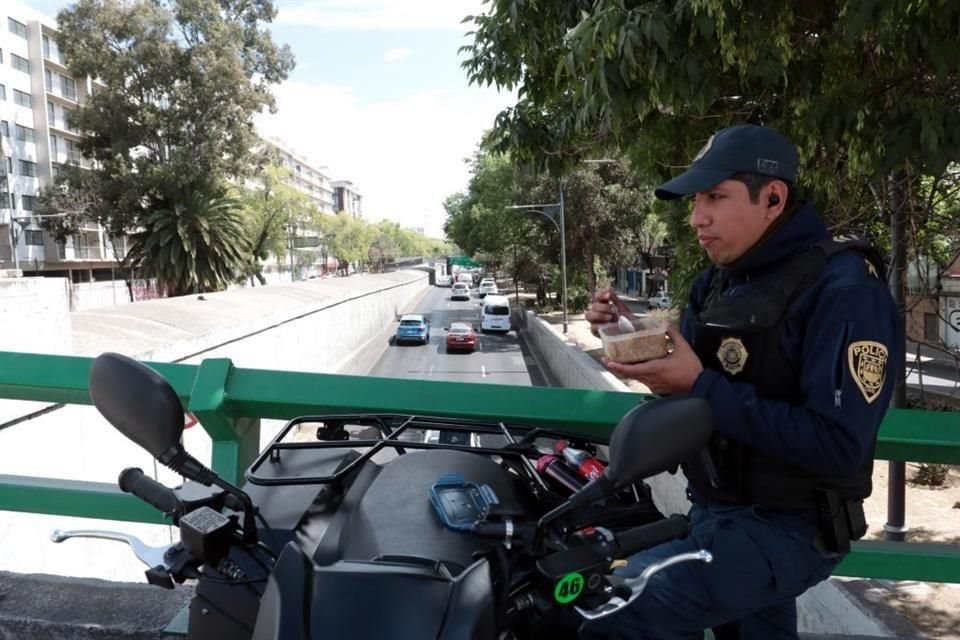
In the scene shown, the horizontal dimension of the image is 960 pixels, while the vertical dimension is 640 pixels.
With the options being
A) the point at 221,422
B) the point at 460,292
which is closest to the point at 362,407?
the point at 221,422

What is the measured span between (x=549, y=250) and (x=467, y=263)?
82.2 metres

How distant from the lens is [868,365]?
160cm

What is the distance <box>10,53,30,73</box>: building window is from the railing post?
60240mm

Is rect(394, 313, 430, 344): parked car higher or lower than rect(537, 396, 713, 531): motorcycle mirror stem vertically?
lower

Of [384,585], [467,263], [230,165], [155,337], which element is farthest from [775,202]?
[467,263]

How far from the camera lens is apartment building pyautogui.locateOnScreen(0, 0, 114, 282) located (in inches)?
1978

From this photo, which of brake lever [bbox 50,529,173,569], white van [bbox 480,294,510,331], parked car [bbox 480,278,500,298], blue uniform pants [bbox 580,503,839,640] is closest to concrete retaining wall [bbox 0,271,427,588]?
brake lever [bbox 50,529,173,569]

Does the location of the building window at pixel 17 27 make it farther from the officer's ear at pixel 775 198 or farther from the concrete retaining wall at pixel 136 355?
the officer's ear at pixel 775 198

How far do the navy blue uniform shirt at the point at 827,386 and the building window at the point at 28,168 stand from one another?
201 feet

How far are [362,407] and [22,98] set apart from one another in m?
61.6

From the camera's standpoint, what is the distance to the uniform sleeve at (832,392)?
Result: 1.59 metres

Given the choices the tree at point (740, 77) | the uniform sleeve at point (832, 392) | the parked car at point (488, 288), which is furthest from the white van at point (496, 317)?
the uniform sleeve at point (832, 392)

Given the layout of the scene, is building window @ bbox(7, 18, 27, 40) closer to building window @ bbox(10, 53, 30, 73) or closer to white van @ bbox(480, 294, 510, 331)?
building window @ bbox(10, 53, 30, 73)

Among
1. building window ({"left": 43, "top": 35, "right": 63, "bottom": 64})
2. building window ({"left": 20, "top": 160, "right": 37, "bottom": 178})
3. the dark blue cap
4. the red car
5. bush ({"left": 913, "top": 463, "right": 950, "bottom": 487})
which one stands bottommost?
the red car
